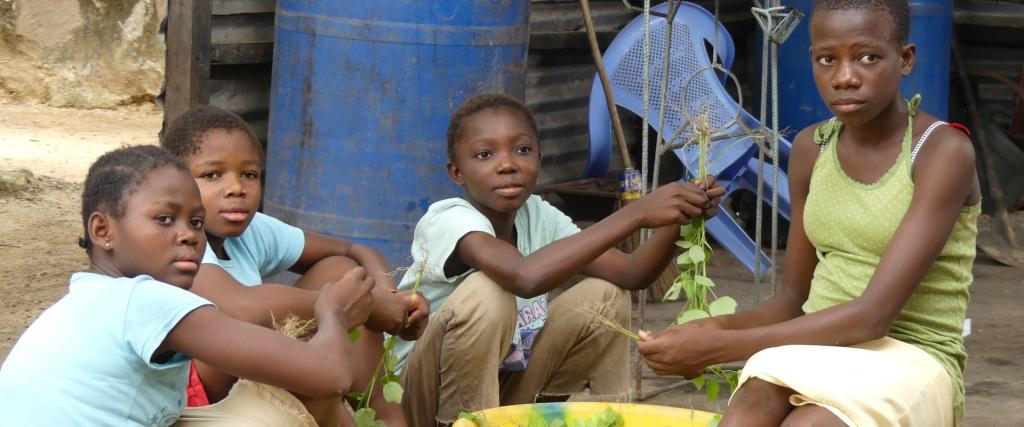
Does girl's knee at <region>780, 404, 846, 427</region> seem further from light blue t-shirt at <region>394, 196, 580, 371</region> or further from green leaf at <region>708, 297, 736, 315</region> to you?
light blue t-shirt at <region>394, 196, 580, 371</region>

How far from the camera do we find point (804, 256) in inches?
113

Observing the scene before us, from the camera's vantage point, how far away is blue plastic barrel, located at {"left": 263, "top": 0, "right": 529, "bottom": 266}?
13.9 ft

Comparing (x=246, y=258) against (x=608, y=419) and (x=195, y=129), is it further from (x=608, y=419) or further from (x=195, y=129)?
(x=608, y=419)

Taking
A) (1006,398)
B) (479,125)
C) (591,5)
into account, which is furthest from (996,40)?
(479,125)

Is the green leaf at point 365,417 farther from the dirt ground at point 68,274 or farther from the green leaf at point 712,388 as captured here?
the dirt ground at point 68,274

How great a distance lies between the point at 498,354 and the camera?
299 cm

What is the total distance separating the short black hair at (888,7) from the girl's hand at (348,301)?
3.55 feet

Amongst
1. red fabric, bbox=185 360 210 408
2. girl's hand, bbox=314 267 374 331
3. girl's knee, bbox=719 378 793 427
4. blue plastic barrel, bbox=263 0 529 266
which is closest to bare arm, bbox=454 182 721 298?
girl's hand, bbox=314 267 374 331

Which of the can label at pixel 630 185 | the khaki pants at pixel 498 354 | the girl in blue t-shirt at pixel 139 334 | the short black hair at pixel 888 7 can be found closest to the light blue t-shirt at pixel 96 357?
the girl in blue t-shirt at pixel 139 334

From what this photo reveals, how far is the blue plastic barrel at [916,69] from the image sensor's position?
5.76m

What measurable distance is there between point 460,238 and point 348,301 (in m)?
0.60

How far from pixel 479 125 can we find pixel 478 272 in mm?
385

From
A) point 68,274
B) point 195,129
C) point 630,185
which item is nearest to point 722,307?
point 195,129

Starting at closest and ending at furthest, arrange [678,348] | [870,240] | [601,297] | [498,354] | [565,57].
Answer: [678,348], [870,240], [498,354], [601,297], [565,57]
